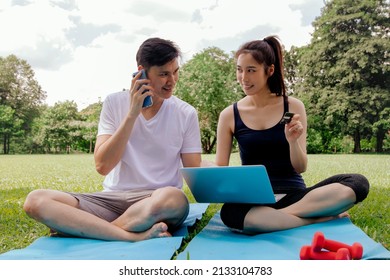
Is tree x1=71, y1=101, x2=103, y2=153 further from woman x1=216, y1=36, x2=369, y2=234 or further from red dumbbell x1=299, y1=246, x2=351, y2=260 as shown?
red dumbbell x1=299, y1=246, x2=351, y2=260

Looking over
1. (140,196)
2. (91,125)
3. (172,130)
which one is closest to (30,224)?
(140,196)

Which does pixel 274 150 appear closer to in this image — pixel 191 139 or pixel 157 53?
pixel 191 139

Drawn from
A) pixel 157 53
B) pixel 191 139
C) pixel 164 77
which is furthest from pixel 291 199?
pixel 157 53

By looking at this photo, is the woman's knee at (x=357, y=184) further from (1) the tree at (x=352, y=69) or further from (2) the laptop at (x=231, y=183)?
(1) the tree at (x=352, y=69)

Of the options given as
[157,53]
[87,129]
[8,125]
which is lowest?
[87,129]

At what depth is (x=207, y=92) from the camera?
77.0ft

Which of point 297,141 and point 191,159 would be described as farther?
point 191,159

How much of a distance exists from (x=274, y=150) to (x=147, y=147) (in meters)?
0.84

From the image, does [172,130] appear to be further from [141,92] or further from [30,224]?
[30,224]

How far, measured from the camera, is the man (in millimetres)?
2578

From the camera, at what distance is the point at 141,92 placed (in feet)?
8.77

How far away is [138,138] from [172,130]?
0.23 metres

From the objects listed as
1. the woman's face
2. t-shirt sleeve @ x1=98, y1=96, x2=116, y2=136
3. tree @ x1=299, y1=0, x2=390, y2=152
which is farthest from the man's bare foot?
tree @ x1=299, y1=0, x2=390, y2=152

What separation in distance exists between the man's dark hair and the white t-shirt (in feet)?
0.88
